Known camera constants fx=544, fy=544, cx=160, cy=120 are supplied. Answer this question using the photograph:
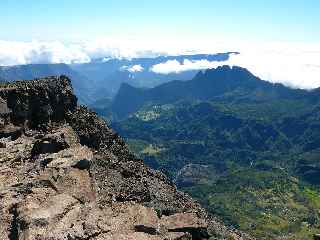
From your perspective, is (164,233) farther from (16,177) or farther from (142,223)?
(16,177)

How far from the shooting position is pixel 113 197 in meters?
94.3

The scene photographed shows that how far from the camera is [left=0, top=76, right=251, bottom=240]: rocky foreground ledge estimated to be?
7656 centimetres

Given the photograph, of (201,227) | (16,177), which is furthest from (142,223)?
(16,177)

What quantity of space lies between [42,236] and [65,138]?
45.1m

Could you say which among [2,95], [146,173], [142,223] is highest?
[2,95]

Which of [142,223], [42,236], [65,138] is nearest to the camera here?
[42,236]

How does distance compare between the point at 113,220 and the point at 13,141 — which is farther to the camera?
the point at 13,141

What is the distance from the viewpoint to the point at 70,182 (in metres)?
92.5

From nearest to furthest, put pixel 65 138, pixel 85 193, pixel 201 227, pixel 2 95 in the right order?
pixel 201 227
pixel 85 193
pixel 65 138
pixel 2 95

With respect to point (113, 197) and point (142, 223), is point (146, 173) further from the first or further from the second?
point (142, 223)

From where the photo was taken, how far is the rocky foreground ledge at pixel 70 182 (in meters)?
76.6

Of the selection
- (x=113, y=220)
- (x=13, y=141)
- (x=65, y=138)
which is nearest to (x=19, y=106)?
(x=13, y=141)

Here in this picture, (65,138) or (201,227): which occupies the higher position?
(65,138)

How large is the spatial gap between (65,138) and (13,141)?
632 inches
